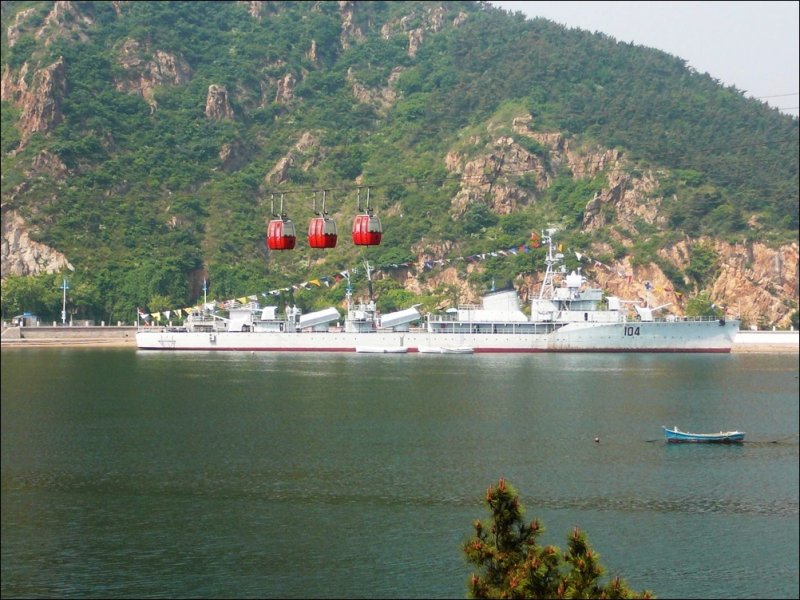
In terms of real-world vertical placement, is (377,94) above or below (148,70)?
below

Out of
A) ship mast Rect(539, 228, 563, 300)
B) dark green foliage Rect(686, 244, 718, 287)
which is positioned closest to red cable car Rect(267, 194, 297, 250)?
ship mast Rect(539, 228, 563, 300)

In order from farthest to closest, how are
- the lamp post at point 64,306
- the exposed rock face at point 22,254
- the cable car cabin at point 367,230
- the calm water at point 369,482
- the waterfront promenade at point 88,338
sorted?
1. the exposed rock face at point 22,254
2. the lamp post at point 64,306
3. the waterfront promenade at point 88,338
4. the calm water at point 369,482
5. the cable car cabin at point 367,230

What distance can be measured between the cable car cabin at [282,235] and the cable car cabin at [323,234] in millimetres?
323

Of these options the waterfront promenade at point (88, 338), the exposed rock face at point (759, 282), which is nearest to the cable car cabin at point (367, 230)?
the waterfront promenade at point (88, 338)

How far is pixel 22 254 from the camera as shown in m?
117

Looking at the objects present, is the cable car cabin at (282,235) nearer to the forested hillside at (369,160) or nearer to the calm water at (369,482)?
the calm water at (369,482)

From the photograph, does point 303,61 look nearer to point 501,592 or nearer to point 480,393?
point 480,393

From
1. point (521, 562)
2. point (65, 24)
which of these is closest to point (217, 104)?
point (65, 24)

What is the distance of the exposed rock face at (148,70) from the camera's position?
14712 centimetres

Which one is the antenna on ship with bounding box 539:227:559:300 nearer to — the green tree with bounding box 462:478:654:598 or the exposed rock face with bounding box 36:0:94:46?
the exposed rock face with bounding box 36:0:94:46

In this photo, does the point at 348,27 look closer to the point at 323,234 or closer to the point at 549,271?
the point at 549,271

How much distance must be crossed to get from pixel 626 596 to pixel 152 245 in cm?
11106

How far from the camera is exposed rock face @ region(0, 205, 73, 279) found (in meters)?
115

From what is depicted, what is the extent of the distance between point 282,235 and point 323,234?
561 mm
